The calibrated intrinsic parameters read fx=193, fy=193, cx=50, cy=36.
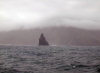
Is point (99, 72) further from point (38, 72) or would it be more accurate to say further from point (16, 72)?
point (16, 72)

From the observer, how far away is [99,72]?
24.9m

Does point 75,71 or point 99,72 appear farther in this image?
point 75,71

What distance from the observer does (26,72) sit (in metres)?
25.5

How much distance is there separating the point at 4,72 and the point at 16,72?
1.56 m

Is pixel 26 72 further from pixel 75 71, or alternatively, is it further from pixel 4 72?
pixel 75 71

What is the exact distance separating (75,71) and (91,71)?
216cm

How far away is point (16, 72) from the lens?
25672 millimetres

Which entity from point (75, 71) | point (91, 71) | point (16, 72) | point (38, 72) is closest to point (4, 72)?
point (16, 72)

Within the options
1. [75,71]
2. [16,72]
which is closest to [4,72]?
[16,72]

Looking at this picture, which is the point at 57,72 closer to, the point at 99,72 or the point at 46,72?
the point at 46,72

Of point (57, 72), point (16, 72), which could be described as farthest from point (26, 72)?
point (57, 72)

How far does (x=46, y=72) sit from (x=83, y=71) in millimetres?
5074

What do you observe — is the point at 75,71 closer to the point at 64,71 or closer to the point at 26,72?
the point at 64,71

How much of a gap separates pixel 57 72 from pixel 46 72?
1451mm
